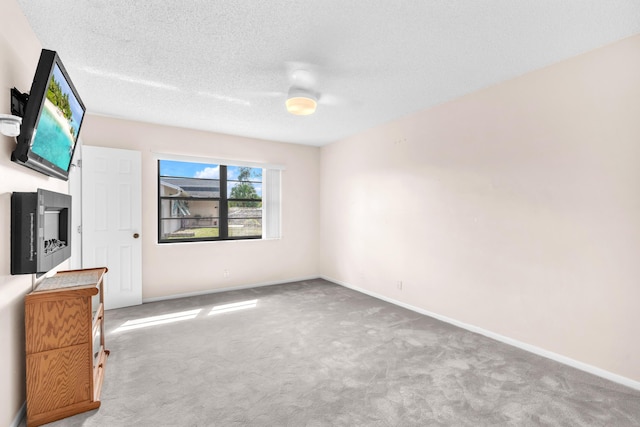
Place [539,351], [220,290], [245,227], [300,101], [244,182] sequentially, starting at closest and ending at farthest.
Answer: [539,351] → [300,101] → [220,290] → [244,182] → [245,227]

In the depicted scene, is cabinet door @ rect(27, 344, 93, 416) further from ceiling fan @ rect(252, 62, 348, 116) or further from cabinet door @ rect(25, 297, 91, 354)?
ceiling fan @ rect(252, 62, 348, 116)

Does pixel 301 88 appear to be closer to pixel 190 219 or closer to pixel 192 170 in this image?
pixel 192 170

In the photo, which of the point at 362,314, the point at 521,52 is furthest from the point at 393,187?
the point at 521,52

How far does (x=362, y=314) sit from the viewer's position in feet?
12.6

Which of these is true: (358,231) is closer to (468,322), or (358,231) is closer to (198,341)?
(468,322)

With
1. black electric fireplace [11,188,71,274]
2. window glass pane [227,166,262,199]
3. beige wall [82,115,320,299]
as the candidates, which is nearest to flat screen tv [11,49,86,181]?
black electric fireplace [11,188,71,274]

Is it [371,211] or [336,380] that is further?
[371,211]

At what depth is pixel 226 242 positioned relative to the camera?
494 cm

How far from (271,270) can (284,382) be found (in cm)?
314

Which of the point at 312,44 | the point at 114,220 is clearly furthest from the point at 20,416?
the point at 312,44

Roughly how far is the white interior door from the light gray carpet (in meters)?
0.61

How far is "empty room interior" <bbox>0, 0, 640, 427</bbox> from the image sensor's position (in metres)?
1.95

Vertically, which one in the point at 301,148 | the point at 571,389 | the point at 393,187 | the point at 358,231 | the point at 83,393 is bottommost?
the point at 571,389

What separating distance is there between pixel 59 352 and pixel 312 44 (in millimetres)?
2794
